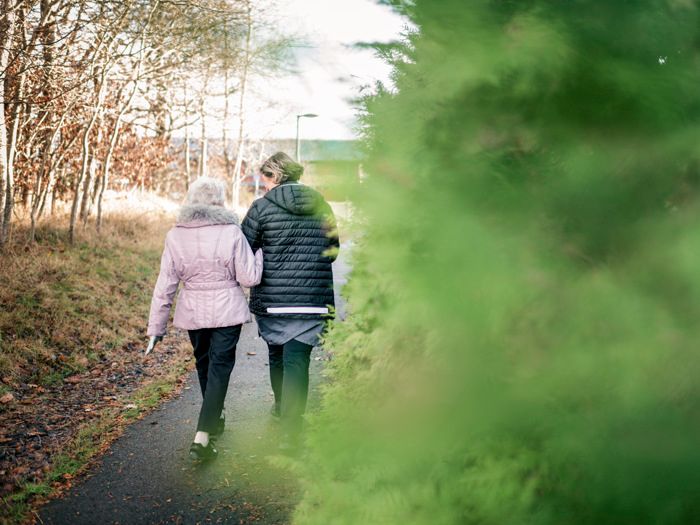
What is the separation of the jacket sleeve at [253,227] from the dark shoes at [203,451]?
1547mm

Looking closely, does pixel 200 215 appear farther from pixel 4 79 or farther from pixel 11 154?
pixel 11 154

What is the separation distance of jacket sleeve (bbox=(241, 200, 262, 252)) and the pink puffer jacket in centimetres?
14

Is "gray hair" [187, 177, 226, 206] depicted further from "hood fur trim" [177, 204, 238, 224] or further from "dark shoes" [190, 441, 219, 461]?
"dark shoes" [190, 441, 219, 461]

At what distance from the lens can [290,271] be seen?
15.8 ft

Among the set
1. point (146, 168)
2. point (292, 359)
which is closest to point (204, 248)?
point (292, 359)

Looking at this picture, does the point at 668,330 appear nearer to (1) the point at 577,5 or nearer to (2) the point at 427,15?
(1) the point at 577,5

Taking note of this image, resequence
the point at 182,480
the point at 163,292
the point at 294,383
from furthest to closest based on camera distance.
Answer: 1. the point at 294,383
2. the point at 163,292
3. the point at 182,480

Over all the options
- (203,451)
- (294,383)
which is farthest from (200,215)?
(203,451)

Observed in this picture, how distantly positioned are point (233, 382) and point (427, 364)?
5550mm

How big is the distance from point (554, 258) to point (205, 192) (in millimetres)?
3493

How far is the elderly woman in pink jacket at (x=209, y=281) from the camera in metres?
4.57

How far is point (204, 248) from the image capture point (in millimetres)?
4566

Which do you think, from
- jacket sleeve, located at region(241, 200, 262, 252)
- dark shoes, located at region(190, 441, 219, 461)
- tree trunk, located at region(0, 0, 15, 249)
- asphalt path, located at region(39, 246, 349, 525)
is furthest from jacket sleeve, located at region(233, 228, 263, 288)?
tree trunk, located at region(0, 0, 15, 249)

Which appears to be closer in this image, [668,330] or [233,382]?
[668,330]
